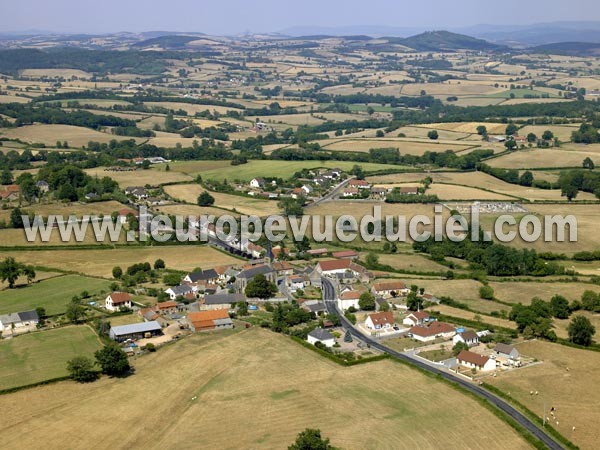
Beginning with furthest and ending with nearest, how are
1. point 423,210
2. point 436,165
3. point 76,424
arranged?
point 436,165 < point 423,210 < point 76,424

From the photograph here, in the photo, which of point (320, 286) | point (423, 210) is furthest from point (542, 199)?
point (320, 286)

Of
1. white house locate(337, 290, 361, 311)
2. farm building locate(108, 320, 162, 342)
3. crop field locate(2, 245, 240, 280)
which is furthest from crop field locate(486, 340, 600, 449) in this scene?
crop field locate(2, 245, 240, 280)

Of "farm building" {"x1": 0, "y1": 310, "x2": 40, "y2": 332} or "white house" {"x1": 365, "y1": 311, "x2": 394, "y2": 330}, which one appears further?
"white house" {"x1": 365, "y1": 311, "x2": 394, "y2": 330}

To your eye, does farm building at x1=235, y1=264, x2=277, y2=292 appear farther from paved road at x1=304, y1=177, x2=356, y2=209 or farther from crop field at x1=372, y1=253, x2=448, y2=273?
paved road at x1=304, y1=177, x2=356, y2=209

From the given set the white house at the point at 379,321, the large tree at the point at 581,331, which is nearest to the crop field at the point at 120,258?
the white house at the point at 379,321

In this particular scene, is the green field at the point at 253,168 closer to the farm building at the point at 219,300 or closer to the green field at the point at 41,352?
the farm building at the point at 219,300

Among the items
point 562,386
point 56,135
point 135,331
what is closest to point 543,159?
point 562,386

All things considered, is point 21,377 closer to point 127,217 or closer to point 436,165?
point 127,217
